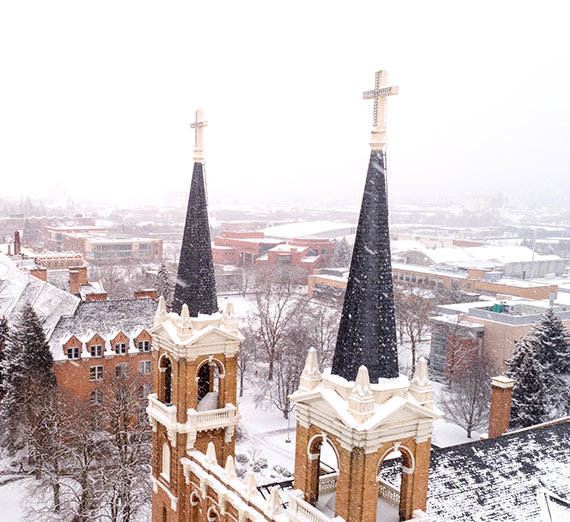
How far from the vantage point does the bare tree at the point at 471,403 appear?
4481 cm

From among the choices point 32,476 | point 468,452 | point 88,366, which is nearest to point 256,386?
point 88,366

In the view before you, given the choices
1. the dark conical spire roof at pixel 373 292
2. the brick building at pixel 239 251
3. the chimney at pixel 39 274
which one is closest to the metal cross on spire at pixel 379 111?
the dark conical spire roof at pixel 373 292

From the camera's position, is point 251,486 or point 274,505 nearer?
point 274,505

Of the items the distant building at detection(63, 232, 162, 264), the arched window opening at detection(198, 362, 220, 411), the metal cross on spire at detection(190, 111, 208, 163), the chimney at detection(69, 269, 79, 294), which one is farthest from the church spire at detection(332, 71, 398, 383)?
the distant building at detection(63, 232, 162, 264)

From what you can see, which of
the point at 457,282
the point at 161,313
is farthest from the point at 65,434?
the point at 457,282

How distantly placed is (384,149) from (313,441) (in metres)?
7.62

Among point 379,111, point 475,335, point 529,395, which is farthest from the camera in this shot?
point 475,335

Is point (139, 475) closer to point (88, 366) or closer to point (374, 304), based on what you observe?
point (88, 366)

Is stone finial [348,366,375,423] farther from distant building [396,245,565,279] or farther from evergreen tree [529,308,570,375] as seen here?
distant building [396,245,565,279]

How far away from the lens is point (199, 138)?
21.2 metres

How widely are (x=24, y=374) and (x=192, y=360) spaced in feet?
81.9

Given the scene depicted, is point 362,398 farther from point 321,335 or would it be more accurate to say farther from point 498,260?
point 498,260

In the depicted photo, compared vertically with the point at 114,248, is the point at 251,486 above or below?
above

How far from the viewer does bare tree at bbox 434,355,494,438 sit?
44.8m
